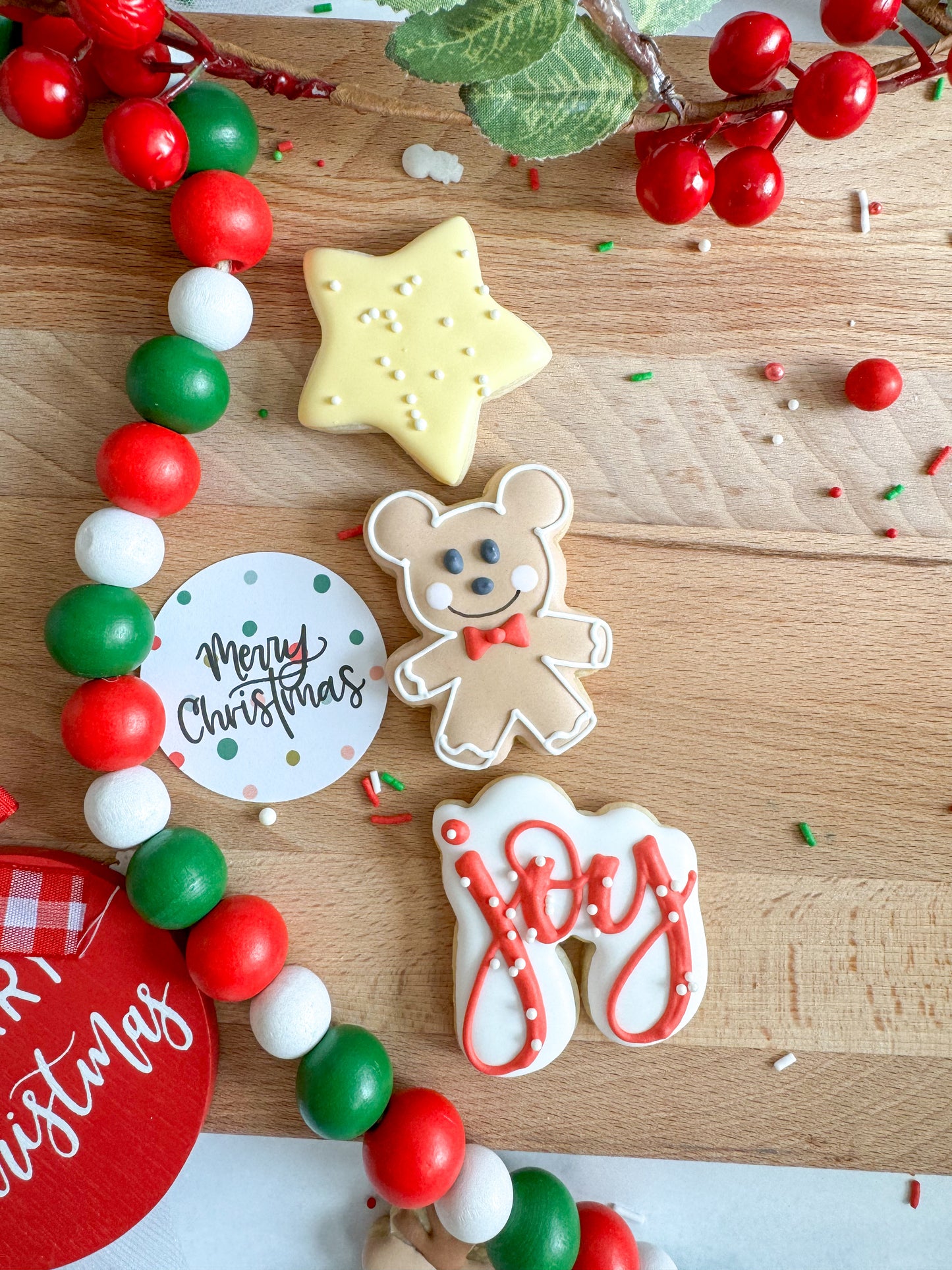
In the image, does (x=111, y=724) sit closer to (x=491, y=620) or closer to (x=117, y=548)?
(x=117, y=548)

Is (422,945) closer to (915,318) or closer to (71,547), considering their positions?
(71,547)

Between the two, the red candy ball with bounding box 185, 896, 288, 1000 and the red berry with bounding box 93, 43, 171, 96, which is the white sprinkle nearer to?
the red berry with bounding box 93, 43, 171, 96

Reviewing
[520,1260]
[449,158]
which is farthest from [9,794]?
[449,158]

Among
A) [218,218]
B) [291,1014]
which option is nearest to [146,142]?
[218,218]

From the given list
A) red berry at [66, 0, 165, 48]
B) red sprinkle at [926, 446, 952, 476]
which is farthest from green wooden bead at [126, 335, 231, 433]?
red sprinkle at [926, 446, 952, 476]

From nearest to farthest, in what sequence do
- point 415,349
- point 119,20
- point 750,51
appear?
1. point 119,20
2. point 750,51
3. point 415,349
